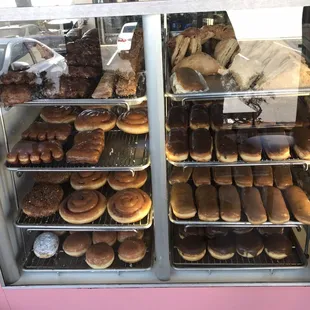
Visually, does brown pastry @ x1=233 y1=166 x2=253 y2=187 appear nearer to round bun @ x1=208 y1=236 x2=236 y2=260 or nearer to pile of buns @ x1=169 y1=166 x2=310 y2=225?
pile of buns @ x1=169 y1=166 x2=310 y2=225

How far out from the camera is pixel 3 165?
2492mm

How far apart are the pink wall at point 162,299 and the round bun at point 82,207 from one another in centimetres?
45

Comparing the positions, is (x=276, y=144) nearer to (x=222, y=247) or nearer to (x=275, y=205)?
(x=275, y=205)

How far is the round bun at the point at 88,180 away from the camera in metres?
2.78

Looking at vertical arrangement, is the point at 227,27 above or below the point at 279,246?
above

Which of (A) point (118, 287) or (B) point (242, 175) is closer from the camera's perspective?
(A) point (118, 287)

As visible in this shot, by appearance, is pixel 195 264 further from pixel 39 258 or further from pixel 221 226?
pixel 39 258

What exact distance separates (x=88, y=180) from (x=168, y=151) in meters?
0.71

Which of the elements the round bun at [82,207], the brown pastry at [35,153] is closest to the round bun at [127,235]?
the round bun at [82,207]

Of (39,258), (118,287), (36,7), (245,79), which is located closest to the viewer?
(36,7)

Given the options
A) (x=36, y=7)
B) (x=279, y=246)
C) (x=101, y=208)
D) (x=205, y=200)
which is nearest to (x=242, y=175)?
(x=205, y=200)

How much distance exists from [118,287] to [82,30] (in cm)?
166

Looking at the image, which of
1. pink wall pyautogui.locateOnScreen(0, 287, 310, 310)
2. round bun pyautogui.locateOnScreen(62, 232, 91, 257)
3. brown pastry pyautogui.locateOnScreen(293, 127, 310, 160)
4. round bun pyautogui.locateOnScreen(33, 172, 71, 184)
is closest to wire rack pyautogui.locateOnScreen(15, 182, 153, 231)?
round bun pyautogui.locateOnScreen(62, 232, 91, 257)

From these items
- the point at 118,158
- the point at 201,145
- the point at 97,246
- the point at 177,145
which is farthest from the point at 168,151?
the point at 97,246
